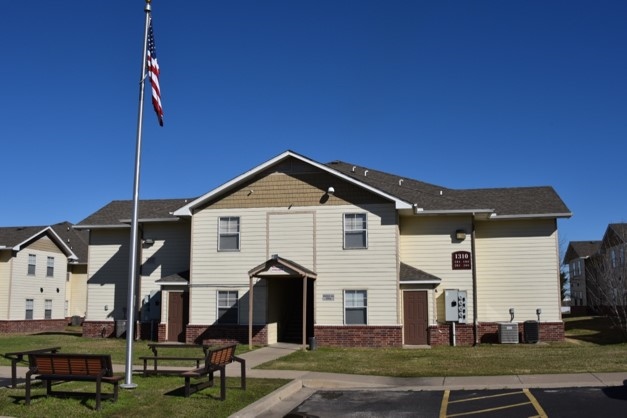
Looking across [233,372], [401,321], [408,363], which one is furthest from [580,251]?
[233,372]

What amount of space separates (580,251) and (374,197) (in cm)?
4770

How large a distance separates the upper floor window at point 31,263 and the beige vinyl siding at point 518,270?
26617 mm

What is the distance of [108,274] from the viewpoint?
30.1m

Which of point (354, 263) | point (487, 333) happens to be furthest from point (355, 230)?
point (487, 333)

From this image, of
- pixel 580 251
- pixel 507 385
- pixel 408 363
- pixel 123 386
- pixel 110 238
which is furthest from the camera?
pixel 580 251

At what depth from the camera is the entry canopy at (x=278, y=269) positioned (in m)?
23.6

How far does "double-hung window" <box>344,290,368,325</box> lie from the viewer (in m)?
24.2

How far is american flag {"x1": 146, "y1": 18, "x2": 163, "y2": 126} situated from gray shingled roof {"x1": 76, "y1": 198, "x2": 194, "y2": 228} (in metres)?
13.9

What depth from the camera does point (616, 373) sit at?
14922mm

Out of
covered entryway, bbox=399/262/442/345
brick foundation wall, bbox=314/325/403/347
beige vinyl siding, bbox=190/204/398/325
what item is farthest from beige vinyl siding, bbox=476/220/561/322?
beige vinyl siding, bbox=190/204/398/325

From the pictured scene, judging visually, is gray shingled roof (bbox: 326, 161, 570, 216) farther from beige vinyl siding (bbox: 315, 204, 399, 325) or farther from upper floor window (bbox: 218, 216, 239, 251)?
upper floor window (bbox: 218, 216, 239, 251)

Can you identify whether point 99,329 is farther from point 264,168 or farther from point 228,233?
point 264,168

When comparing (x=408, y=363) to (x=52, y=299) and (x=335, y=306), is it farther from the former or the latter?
(x=52, y=299)

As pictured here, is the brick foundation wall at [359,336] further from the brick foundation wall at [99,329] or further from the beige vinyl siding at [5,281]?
the beige vinyl siding at [5,281]
